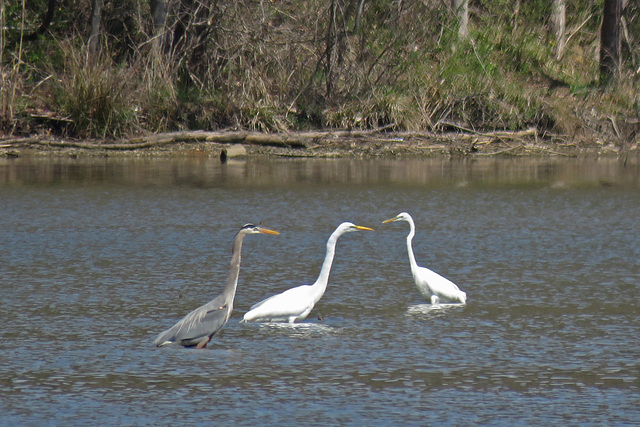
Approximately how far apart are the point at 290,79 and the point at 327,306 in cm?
1456

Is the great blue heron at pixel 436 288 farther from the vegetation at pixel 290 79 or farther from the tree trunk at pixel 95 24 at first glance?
the tree trunk at pixel 95 24

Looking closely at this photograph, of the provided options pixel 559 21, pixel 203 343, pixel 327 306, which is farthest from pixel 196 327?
pixel 559 21

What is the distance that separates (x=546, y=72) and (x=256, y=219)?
14901 millimetres

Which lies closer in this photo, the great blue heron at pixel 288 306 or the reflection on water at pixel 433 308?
the great blue heron at pixel 288 306

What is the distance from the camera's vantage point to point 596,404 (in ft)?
16.7

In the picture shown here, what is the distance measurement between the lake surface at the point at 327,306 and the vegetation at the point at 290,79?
6.04 metres

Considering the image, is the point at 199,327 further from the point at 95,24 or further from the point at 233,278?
the point at 95,24

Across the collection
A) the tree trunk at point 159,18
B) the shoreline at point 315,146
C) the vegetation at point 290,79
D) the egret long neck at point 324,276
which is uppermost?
the tree trunk at point 159,18

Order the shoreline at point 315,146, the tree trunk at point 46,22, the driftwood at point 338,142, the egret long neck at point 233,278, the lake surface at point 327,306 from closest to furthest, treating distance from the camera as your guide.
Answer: the lake surface at point 327,306, the egret long neck at point 233,278, the shoreline at point 315,146, the driftwood at point 338,142, the tree trunk at point 46,22

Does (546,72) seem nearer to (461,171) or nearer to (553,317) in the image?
(461,171)

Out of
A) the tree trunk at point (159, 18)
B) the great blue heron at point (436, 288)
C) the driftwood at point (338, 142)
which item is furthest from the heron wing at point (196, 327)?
the tree trunk at point (159, 18)

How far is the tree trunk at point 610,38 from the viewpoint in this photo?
79.2 ft

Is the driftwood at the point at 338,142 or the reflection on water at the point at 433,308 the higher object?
the driftwood at the point at 338,142

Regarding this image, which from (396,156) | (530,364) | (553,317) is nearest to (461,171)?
(396,156)
